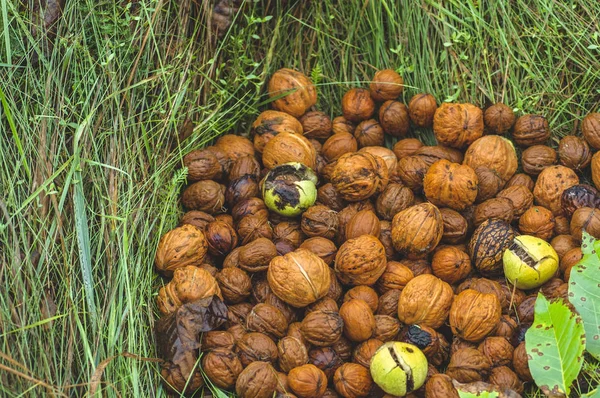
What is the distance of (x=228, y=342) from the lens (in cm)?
367

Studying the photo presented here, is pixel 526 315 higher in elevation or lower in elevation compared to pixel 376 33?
lower

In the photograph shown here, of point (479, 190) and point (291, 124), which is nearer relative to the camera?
point (479, 190)

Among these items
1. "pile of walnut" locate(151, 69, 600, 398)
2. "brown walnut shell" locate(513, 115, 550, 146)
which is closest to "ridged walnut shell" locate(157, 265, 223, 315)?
"pile of walnut" locate(151, 69, 600, 398)

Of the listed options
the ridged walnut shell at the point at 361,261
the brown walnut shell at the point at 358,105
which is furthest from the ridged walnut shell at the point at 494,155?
the ridged walnut shell at the point at 361,261

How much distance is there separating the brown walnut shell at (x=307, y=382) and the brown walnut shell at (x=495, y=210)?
52.4 inches

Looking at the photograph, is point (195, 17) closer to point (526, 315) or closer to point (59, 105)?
point (59, 105)

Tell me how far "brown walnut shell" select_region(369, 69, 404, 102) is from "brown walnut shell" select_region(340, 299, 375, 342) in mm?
1526

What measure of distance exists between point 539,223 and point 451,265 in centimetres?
57

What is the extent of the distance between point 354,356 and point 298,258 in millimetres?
578

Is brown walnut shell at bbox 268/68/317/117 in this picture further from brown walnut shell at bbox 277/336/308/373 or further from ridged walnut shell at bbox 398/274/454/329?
brown walnut shell at bbox 277/336/308/373

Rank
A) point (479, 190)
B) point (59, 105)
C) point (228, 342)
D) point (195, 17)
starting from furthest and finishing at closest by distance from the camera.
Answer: point (195, 17) < point (479, 190) < point (59, 105) < point (228, 342)

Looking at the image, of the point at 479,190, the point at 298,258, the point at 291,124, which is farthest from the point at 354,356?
the point at 291,124

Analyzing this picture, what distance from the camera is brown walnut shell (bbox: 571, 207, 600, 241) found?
3.93 meters

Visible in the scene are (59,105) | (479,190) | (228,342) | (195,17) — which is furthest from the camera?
(195,17)
